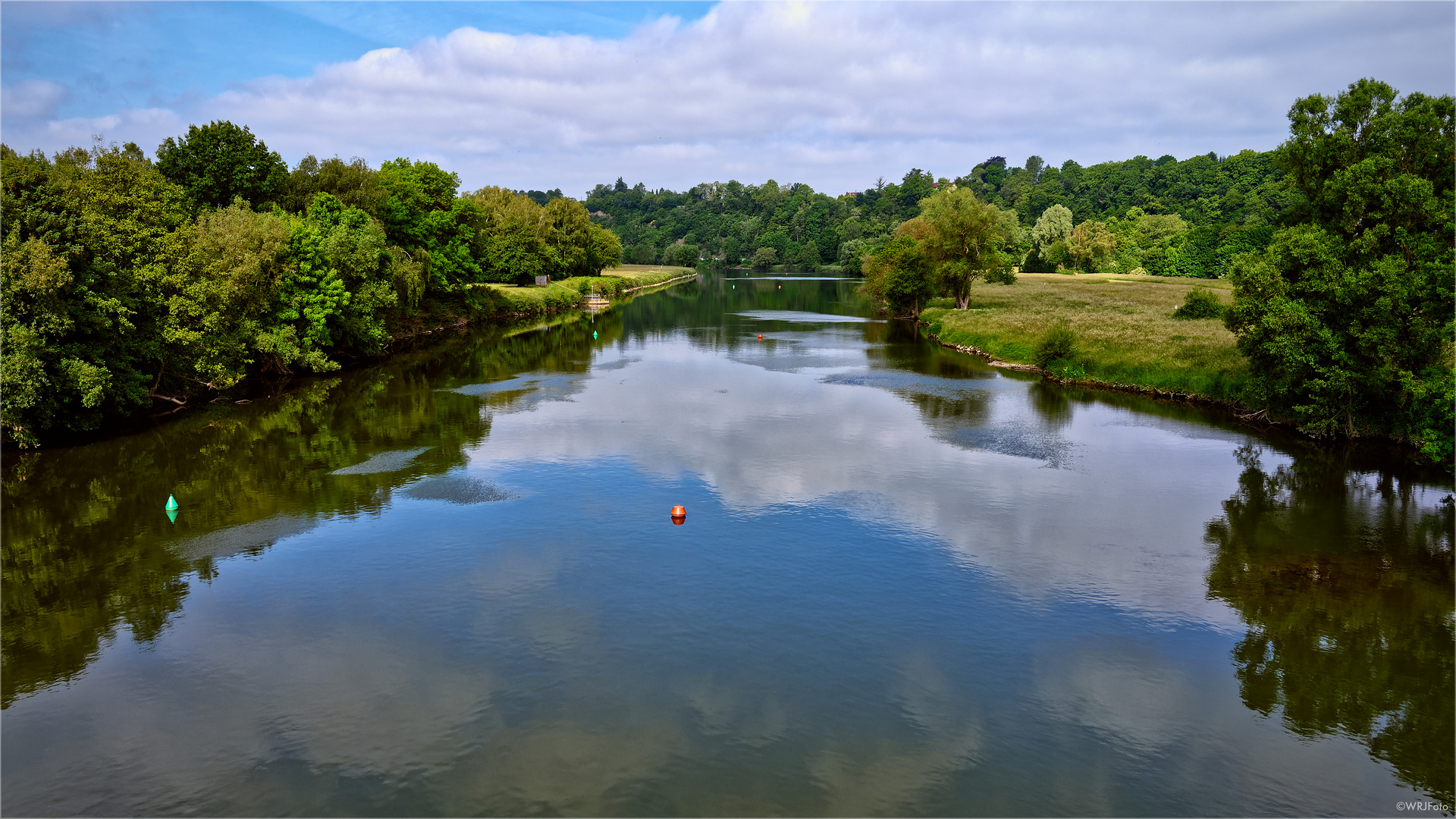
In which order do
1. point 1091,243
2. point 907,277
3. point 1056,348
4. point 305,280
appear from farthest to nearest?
point 1091,243, point 907,277, point 1056,348, point 305,280

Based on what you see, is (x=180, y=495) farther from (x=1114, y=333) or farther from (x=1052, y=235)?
(x=1052, y=235)

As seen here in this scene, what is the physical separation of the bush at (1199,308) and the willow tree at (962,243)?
58.7 feet

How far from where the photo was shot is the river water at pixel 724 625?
47.0 ft

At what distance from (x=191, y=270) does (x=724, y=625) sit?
35.0 m

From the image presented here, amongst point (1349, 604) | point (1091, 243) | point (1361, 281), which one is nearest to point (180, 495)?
point (1349, 604)

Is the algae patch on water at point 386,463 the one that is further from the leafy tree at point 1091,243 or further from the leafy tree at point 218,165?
the leafy tree at point 1091,243

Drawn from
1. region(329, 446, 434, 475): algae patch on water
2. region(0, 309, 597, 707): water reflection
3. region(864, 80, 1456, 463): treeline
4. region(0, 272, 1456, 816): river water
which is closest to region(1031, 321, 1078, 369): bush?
region(864, 80, 1456, 463): treeline

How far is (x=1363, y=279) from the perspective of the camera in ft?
106

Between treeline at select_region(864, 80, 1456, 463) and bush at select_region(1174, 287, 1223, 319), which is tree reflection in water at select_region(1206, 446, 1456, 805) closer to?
treeline at select_region(864, 80, 1456, 463)

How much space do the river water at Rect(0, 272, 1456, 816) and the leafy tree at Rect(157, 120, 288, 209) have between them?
30.3 meters

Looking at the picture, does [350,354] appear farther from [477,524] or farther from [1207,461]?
[1207,461]

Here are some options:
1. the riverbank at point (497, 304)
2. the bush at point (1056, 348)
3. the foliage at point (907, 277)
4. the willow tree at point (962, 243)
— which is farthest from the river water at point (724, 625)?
the foliage at point (907, 277)

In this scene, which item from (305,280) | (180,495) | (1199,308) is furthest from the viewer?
(1199,308)

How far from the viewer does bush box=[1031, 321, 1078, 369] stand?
53656 mm
